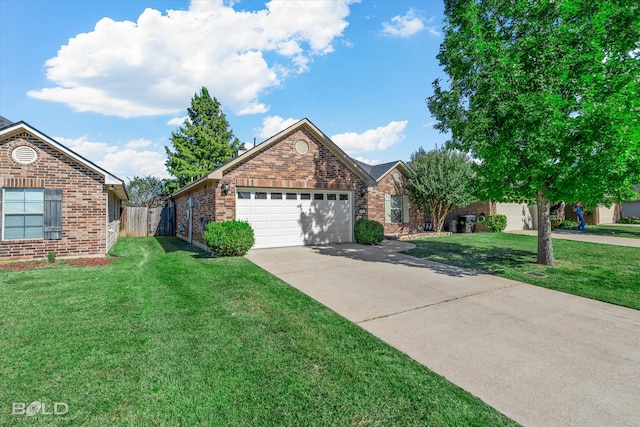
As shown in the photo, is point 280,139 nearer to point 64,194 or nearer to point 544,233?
point 64,194

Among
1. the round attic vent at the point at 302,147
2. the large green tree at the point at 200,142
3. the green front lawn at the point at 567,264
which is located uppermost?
the large green tree at the point at 200,142

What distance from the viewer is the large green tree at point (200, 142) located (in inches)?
1227

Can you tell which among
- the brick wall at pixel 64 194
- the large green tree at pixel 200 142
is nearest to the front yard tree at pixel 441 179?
the brick wall at pixel 64 194

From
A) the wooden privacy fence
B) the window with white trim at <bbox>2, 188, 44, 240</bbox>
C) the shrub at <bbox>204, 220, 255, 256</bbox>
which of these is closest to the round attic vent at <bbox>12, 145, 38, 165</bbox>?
the window with white trim at <bbox>2, 188, 44, 240</bbox>

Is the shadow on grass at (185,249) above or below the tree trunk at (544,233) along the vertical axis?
below

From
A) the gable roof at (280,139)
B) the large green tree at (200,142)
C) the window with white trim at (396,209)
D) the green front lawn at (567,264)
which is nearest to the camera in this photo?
the green front lawn at (567,264)

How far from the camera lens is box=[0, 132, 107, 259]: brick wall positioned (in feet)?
28.5

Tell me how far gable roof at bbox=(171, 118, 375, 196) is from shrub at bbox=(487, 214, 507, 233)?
9488mm

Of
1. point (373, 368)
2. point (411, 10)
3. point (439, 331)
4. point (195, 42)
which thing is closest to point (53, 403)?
point (373, 368)

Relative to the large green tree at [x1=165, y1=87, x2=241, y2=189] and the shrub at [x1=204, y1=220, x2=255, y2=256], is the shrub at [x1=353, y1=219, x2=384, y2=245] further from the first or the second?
the large green tree at [x1=165, y1=87, x2=241, y2=189]

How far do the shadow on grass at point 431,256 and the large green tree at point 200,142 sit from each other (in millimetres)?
24641

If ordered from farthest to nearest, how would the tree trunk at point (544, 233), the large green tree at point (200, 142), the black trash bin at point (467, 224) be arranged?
the large green tree at point (200, 142) < the black trash bin at point (467, 224) < the tree trunk at point (544, 233)

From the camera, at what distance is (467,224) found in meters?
18.4

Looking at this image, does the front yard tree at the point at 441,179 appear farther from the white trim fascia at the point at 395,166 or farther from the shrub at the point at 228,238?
the shrub at the point at 228,238
